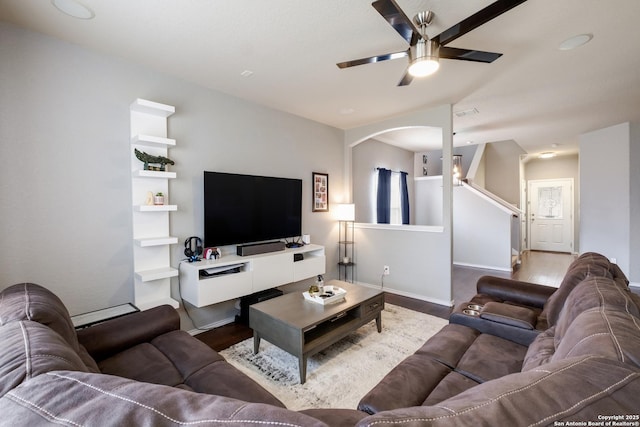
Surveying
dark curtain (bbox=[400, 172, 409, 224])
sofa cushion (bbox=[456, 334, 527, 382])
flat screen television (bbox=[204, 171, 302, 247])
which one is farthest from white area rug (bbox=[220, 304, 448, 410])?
dark curtain (bbox=[400, 172, 409, 224])

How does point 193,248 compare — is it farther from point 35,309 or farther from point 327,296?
point 35,309

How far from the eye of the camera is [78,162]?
2.28m

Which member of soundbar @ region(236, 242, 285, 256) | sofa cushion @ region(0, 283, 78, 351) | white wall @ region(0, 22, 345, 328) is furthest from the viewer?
soundbar @ region(236, 242, 285, 256)

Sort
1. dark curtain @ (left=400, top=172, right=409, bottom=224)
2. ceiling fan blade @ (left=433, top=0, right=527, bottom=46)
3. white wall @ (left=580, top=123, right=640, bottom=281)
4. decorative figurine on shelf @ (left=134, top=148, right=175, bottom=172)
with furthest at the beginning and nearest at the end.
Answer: dark curtain @ (left=400, top=172, right=409, bottom=224) < white wall @ (left=580, top=123, right=640, bottom=281) < decorative figurine on shelf @ (left=134, top=148, right=175, bottom=172) < ceiling fan blade @ (left=433, top=0, right=527, bottom=46)

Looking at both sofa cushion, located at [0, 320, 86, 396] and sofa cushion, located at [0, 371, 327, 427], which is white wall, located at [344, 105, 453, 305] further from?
sofa cushion, located at [0, 320, 86, 396]

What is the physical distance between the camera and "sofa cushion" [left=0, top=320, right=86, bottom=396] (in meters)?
0.69

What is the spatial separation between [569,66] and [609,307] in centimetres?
262

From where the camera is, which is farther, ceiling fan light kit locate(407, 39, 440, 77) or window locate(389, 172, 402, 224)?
window locate(389, 172, 402, 224)

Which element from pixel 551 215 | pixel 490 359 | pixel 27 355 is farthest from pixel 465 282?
pixel 27 355

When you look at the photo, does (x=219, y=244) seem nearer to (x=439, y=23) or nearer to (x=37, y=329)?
(x=37, y=329)

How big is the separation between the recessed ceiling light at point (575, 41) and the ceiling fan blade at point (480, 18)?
124cm

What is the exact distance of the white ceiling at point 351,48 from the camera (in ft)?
6.10

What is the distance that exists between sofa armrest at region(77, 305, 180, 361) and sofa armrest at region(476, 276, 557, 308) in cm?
268

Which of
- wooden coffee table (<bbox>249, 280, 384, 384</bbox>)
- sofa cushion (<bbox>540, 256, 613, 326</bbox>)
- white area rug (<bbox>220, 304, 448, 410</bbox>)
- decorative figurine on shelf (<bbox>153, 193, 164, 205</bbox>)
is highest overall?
decorative figurine on shelf (<bbox>153, 193, 164, 205</bbox>)
